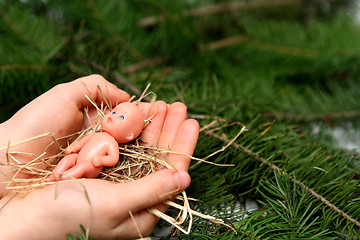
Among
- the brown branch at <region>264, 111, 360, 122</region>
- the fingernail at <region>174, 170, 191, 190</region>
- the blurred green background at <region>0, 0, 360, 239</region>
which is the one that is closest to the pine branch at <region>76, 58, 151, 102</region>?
the blurred green background at <region>0, 0, 360, 239</region>

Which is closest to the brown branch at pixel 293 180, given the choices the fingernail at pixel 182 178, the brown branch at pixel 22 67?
the fingernail at pixel 182 178

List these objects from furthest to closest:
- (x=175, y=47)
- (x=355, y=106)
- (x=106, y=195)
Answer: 1. (x=175, y=47)
2. (x=355, y=106)
3. (x=106, y=195)

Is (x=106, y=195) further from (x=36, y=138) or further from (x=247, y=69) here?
(x=247, y=69)

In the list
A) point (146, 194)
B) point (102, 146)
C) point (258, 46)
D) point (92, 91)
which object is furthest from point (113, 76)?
point (258, 46)

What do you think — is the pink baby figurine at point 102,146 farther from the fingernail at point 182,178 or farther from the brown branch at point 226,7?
the brown branch at point 226,7

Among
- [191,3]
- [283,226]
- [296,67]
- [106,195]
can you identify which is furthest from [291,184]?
[191,3]

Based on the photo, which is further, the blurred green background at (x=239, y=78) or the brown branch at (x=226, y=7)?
the brown branch at (x=226, y=7)

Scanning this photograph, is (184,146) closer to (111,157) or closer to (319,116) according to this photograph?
(111,157)
